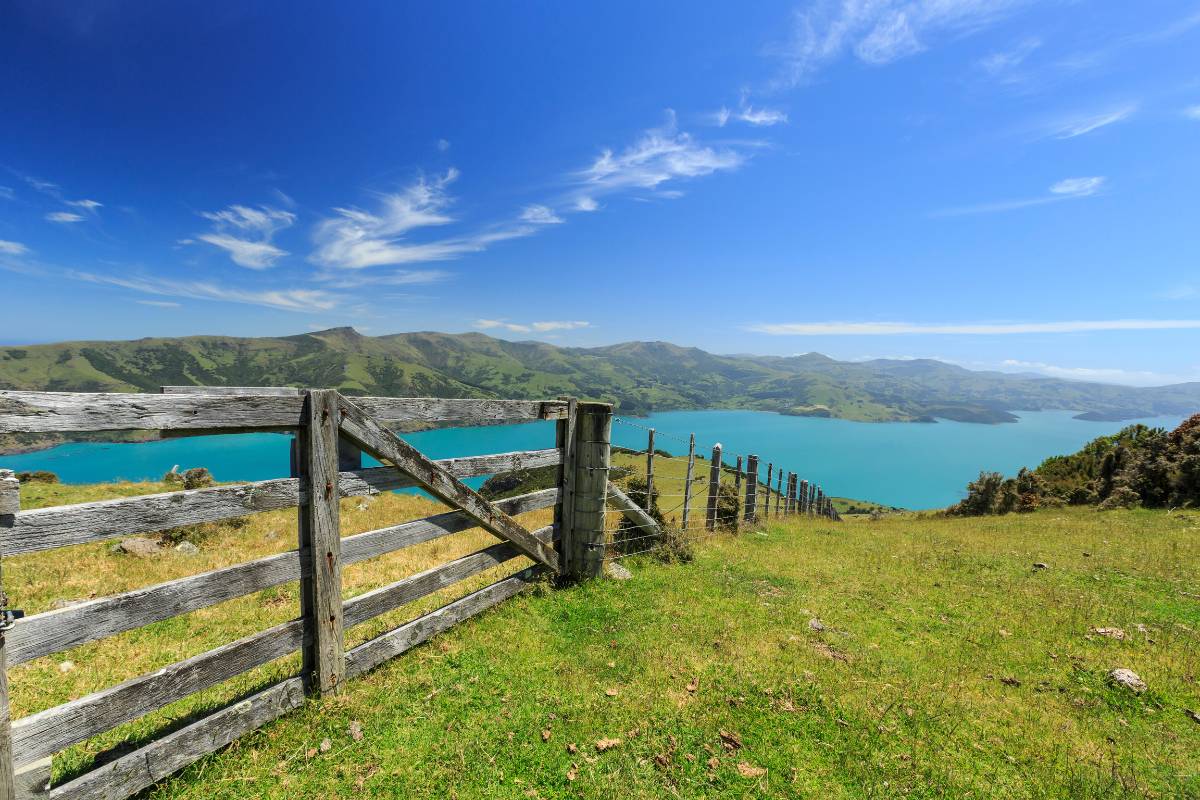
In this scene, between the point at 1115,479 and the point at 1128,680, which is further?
the point at 1115,479

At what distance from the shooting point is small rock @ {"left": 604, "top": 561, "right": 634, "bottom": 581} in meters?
8.66

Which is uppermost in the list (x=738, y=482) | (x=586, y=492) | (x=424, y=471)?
(x=424, y=471)

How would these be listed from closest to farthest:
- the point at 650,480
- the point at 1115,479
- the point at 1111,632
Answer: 1. the point at 1111,632
2. the point at 650,480
3. the point at 1115,479

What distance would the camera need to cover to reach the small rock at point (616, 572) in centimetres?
866

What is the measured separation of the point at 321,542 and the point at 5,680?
6.58 ft

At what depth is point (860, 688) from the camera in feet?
18.6

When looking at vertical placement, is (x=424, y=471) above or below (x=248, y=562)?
above

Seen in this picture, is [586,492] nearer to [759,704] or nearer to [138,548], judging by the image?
[759,704]

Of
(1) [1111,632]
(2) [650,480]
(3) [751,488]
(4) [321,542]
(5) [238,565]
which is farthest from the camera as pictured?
(3) [751,488]

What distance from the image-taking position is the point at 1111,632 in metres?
7.18

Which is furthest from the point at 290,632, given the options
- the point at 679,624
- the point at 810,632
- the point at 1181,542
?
the point at 1181,542

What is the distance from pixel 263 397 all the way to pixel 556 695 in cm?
420

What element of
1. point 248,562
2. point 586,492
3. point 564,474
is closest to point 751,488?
point 586,492

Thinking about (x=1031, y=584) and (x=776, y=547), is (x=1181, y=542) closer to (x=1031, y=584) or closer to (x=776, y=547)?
(x=1031, y=584)
